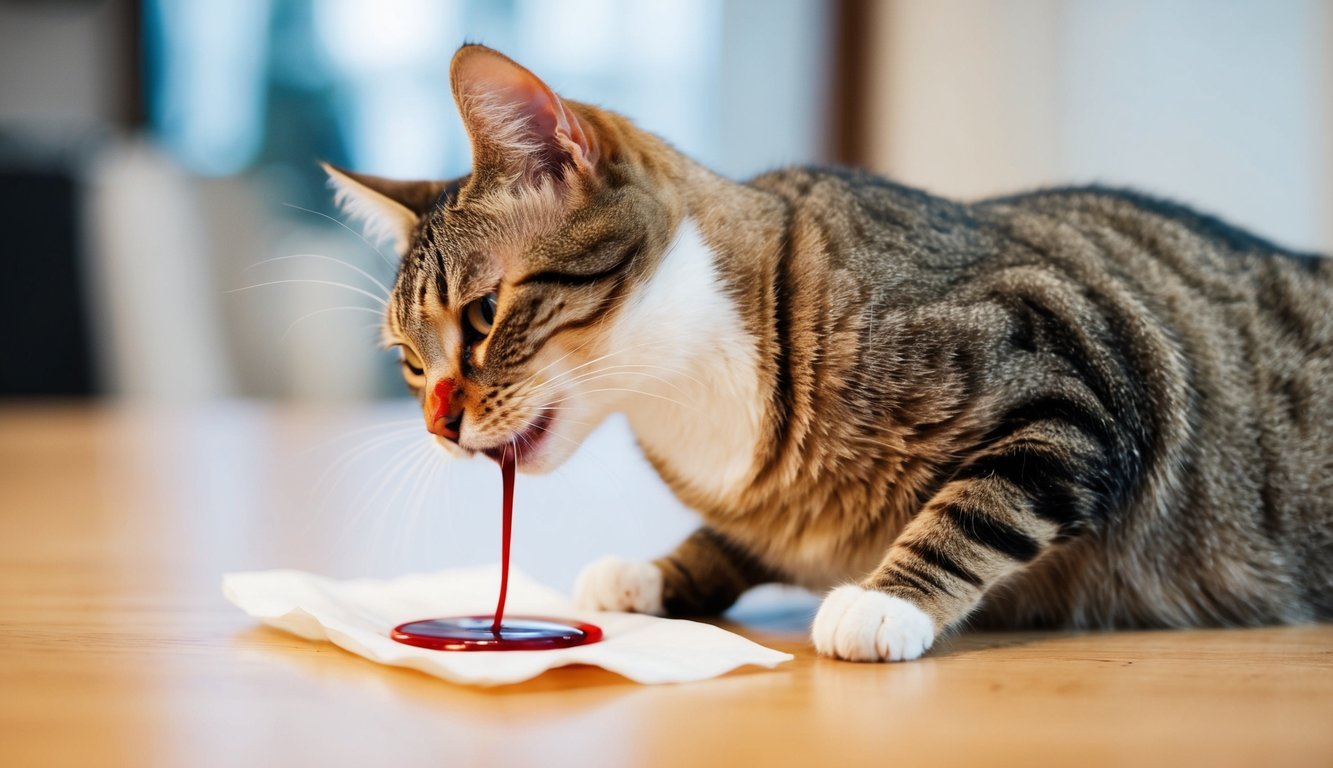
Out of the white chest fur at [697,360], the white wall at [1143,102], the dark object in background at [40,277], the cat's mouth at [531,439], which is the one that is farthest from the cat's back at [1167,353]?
the dark object in background at [40,277]

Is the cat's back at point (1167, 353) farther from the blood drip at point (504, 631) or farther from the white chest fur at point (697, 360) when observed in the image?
Result: the blood drip at point (504, 631)

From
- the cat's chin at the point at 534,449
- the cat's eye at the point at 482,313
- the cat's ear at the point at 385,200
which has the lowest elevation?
the cat's chin at the point at 534,449

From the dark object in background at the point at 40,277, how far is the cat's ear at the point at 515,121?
5.58m

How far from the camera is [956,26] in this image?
478 centimetres

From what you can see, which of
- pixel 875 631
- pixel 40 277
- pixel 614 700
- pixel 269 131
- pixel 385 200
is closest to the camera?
pixel 614 700

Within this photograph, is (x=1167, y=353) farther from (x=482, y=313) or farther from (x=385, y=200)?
(x=385, y=200)

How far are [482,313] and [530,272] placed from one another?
2.9 inches

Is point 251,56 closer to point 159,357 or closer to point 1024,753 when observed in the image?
point 159,357

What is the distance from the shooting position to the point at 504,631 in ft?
4.30

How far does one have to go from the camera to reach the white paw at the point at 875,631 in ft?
4.13

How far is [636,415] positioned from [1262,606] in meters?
0.82

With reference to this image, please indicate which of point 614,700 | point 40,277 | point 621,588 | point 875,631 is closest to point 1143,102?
point 621,588

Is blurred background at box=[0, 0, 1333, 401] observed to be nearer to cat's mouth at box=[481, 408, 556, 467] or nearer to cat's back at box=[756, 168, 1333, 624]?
cat's back at box=[756, 168, 1333, 624]

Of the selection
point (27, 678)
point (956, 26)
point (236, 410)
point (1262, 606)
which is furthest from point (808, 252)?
point (236, 410)
